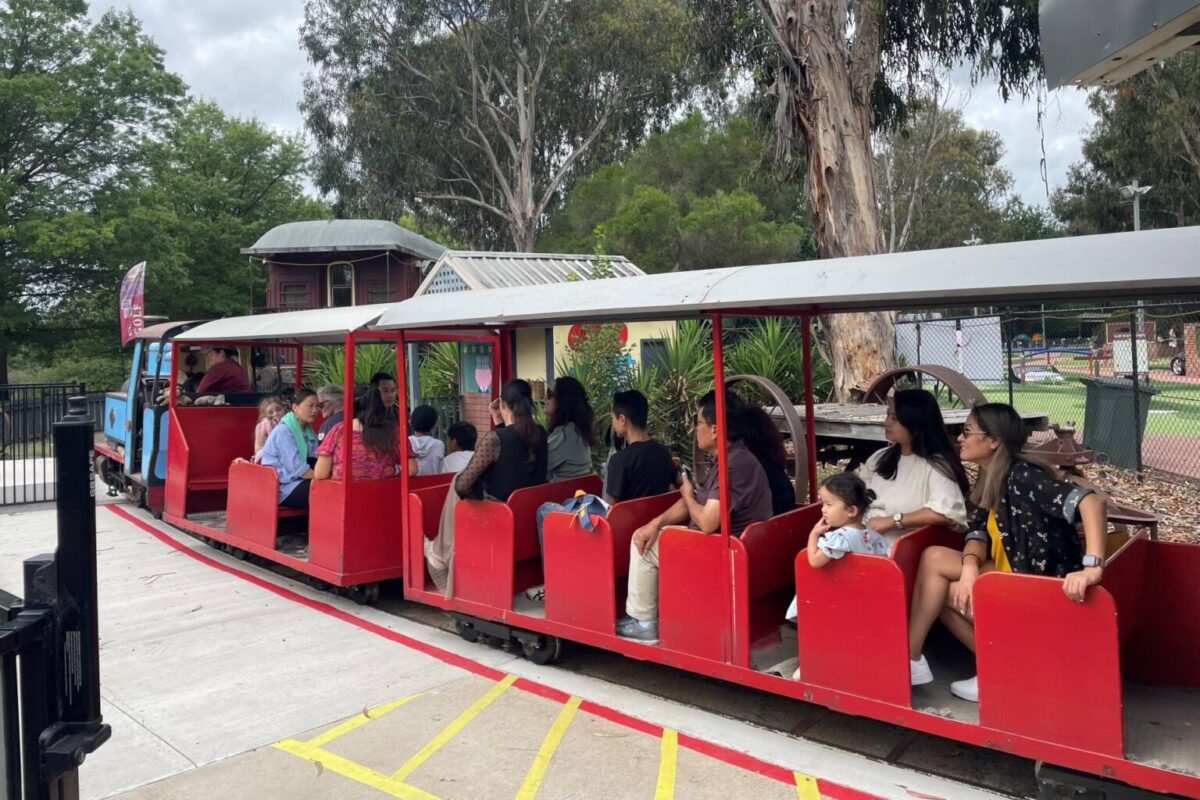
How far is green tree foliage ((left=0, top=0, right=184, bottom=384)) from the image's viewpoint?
84.2ft

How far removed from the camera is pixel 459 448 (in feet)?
22.8

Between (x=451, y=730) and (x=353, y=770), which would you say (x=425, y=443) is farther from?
(x=353, y=770)

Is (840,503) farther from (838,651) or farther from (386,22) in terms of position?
(386,22)

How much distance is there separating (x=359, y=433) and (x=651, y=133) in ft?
85.3

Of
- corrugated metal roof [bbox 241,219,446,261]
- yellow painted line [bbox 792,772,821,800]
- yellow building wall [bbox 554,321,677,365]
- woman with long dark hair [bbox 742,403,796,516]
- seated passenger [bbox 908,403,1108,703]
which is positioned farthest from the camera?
corrugated metal roof [bbox 241,219,446,261]

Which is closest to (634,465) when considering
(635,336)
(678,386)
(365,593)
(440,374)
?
(365,593)

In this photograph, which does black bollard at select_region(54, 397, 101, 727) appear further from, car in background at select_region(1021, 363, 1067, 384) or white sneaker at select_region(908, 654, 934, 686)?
car in background at select_region(1021, 363, 1067, 384)

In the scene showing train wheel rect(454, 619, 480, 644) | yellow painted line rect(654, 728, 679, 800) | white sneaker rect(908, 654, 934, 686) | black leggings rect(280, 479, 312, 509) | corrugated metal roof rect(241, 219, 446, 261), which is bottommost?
yellow painted line rect(654, 728, 679, 800)

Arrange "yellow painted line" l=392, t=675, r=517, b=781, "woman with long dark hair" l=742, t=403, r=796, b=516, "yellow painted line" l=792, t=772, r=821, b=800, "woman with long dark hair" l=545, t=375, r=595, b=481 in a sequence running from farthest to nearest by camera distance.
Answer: "woman with long dark hair" l=545, t=375, r=595, b=481 → "woman with long dark hair" l=742, t=403, r=796, b=516 → "yellow painted line" l=392, t=675, r=517, b=781 → "yellow painted line" l=792, t=772, r=821, b=800

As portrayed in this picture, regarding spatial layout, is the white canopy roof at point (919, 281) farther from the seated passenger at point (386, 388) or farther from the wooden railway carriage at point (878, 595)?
the seated passenger at point (386, 388)

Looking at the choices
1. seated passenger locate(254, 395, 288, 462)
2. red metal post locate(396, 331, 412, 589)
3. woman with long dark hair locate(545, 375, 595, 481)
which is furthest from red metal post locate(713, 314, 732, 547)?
seated passenger locate(254, 395, 288, 462)

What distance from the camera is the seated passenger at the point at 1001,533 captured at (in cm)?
355

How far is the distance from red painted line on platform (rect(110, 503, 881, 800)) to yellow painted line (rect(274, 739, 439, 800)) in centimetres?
112

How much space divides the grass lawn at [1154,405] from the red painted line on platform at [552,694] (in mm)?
8109
